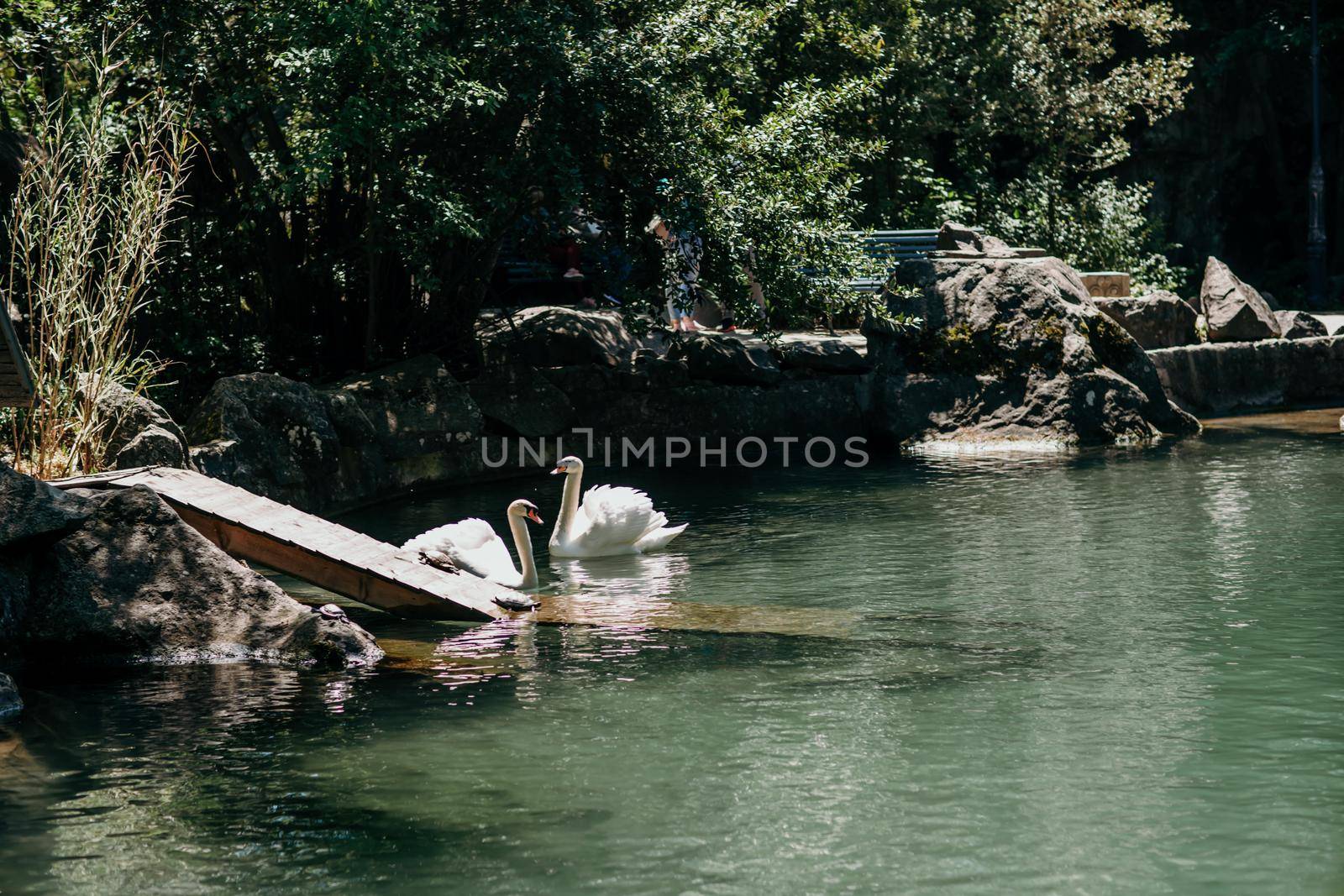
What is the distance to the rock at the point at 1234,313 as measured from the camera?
60.4 ft

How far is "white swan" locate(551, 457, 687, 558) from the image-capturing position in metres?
10.6

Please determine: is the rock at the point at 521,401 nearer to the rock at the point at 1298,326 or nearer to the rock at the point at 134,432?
the rock at the point at 134,432

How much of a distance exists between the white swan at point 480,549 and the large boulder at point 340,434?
249cm

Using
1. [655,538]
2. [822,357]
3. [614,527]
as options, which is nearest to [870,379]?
[822,357]

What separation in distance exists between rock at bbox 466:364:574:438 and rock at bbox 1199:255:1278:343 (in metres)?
7.79

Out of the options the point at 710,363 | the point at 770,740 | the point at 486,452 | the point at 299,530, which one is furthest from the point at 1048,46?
the point at 770,740

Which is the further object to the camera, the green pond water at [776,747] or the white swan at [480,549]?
the white swan at [480,549]

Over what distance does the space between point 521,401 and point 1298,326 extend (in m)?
9.54

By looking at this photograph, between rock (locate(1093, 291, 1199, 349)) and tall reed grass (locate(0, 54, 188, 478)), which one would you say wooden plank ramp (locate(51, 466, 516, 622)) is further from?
rock (locate(1093, 291, 1199, 349))

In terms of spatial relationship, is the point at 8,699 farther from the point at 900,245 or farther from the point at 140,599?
the point at 900,245

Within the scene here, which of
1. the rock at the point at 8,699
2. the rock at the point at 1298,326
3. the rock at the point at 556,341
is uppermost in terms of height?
the rock at the point at 556,341

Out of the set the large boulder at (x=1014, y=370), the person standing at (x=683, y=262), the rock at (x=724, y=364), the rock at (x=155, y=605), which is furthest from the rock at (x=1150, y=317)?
the rock at (x=155, y=605)

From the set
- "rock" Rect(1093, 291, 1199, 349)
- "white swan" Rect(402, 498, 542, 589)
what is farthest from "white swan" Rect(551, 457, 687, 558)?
"rock" Rect(1093, 291, 1199, 349)

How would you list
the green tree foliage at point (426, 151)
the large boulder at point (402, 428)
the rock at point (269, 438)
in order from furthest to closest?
1. the large boulder at point (402, 428)
2. the green tree foliage at point (426, 151)
3. the rock at point (269, 438)
